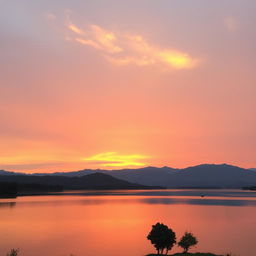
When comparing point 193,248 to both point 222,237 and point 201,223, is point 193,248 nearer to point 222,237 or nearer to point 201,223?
point 222,237

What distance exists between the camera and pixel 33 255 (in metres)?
61.3

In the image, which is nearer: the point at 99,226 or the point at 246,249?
the point at 246,249

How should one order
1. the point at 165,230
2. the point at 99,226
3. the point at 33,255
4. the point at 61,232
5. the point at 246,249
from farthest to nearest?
the point at 99,226 → the point at 61,232 → the point at 246,249 → the point at 33,255 → the point at 165,230

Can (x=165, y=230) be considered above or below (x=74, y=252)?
above

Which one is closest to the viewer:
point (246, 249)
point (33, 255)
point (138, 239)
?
point (33, 255)

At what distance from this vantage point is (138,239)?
7862cm

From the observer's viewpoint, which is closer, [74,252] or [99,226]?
[74,252]

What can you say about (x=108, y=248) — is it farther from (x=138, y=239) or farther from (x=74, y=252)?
(x=138, y=239)

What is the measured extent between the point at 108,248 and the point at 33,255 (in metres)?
15.0

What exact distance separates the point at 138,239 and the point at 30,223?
42.0 metres

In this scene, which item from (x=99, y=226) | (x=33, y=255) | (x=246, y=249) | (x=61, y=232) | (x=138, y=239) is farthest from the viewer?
(x=99, y=226)

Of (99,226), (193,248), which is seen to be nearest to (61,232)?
(99,226)

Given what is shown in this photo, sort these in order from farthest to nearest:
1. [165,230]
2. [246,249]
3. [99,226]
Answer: [99,226] < [246,249] < [165,230]

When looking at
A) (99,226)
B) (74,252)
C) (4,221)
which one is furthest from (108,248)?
(4,221)
